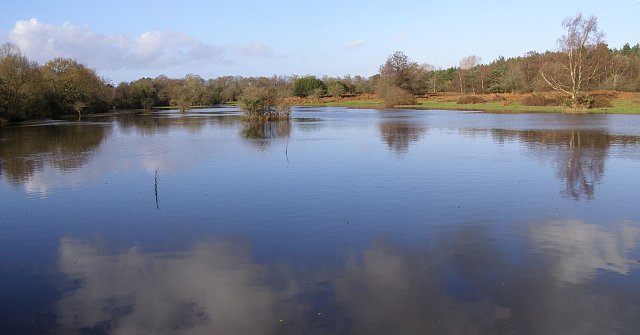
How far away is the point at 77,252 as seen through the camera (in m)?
8.18

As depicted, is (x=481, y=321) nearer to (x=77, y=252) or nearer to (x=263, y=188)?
(x=77, y=252)

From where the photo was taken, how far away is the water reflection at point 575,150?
12770 mm

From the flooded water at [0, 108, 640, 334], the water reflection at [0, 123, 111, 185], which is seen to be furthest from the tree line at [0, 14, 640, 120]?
the flooded water at [0, 108, 640, 334]

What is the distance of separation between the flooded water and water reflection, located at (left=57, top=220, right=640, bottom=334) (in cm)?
3

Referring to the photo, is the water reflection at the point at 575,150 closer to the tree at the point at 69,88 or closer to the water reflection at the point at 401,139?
the water reflection at the point at 401,139

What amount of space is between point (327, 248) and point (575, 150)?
14.5 meters

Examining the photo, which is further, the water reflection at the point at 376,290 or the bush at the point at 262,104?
the bush at the point at 262,104

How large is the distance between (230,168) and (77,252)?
8.56m

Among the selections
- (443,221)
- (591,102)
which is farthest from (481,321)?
(591,102)

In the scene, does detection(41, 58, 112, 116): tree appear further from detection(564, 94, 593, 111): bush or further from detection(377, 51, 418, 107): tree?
detection(564, 94, 593, 111): bush

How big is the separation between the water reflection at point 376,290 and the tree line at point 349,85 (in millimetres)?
35728

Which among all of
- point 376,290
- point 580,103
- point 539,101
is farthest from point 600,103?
point 376,290

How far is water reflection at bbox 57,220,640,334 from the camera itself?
545 cm

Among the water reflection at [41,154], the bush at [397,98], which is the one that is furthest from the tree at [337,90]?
the water reflection at [41,154]
